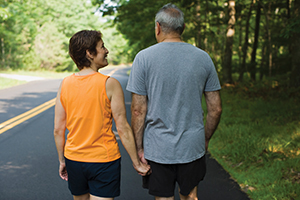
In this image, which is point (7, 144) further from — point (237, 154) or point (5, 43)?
point (5, 43)

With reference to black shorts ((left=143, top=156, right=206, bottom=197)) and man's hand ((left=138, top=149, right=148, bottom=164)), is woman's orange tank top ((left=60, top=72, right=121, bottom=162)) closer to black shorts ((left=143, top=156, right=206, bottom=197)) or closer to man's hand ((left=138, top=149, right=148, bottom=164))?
man's hand ((left=138, top=149, right=148, bottom=164))

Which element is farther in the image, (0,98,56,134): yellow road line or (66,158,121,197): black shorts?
(0,98,56,134): yellow road line

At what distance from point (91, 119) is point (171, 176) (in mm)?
834

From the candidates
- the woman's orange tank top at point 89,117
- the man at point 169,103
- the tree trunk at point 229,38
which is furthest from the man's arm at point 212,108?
the tree trunk at point 229,38

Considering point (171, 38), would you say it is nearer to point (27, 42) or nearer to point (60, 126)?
point (60, 126)

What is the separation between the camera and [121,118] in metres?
2.40

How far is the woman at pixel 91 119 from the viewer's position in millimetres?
2258

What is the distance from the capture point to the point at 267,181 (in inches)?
171

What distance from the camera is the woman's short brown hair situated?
7.47 ft

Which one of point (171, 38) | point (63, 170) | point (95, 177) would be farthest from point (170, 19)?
point (63, 170)

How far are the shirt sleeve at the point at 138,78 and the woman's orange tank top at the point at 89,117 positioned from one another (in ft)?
0.78

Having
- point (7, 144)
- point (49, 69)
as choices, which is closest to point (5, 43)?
point (49, 69)

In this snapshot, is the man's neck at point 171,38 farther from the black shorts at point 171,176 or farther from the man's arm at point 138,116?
the black shorts at point 171,176

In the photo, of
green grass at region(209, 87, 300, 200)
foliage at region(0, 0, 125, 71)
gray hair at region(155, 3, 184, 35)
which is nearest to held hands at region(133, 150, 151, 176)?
gray hair at region(155, 3, 184, 35)
